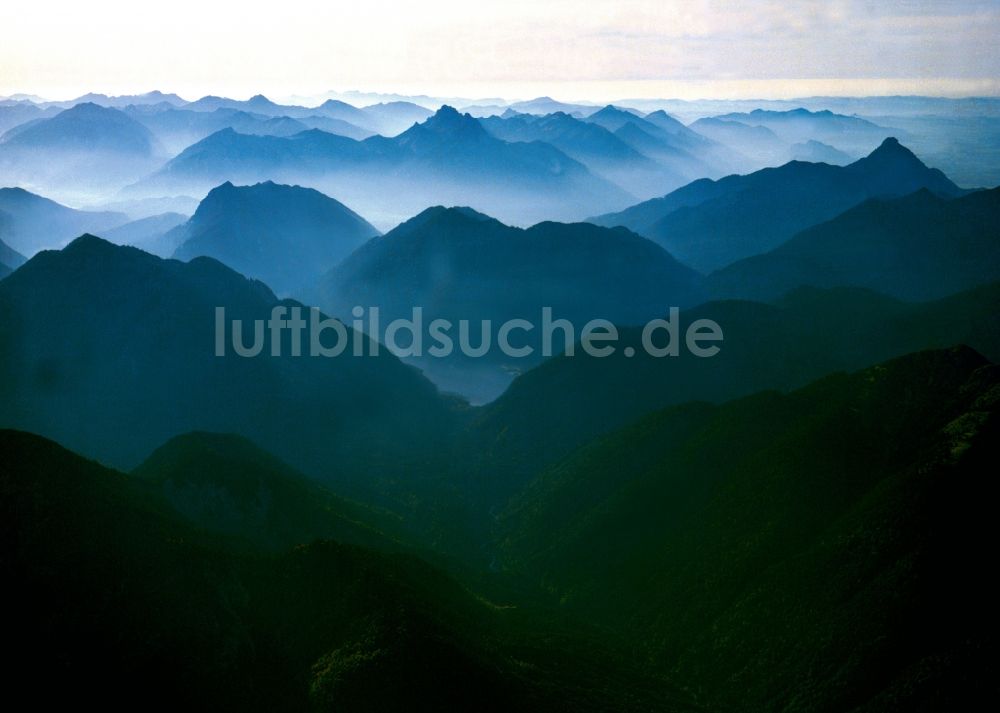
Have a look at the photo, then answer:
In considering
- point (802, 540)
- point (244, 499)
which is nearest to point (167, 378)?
point (244, 499)

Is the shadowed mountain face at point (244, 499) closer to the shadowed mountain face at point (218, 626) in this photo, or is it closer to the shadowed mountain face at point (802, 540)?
the shadowed mountain face at point (218, 626)

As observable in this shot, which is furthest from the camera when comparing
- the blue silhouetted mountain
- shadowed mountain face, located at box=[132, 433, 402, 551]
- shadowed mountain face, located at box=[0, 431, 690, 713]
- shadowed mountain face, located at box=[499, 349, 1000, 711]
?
the blue silhouetted mountain

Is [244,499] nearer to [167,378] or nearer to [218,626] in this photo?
[218,626]

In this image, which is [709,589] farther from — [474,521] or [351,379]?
[351,379]

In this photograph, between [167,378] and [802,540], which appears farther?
[167,378]

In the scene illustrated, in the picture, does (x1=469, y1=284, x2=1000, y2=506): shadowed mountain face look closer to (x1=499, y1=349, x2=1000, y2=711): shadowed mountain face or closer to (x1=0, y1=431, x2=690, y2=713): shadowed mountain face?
(x1=499, y1=349, x2=1000, y2=711): shadowed mountain face

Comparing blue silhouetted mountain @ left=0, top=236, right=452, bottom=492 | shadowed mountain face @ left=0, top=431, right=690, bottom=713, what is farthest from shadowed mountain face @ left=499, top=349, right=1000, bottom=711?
blue silhouetted mountain @ left=0, top=236, right=452, bottom=492
